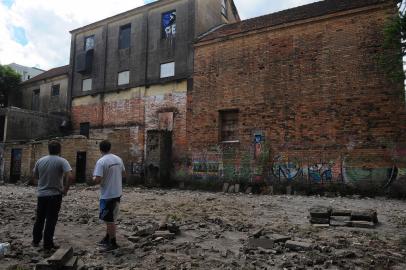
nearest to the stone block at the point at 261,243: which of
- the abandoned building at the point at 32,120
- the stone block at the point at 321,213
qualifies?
the stone block at the point at 321,213

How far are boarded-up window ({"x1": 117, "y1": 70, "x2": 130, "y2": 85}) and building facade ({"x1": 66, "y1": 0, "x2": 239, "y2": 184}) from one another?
65 millimetres

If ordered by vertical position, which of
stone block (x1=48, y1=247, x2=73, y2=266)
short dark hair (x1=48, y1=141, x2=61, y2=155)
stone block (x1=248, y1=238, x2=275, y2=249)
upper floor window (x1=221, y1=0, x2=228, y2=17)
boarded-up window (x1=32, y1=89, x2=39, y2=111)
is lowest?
stone block (x1=248, y1=238, x2=275, y2=249)

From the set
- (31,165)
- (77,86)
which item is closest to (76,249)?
(31,165)

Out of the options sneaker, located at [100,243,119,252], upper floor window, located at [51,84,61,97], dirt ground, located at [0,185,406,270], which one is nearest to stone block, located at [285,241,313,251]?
dirt ground, located at [0,185,406,270]

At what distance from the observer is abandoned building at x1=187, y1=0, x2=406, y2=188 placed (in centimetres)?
1254

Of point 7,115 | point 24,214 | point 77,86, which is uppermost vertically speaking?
point 77,86

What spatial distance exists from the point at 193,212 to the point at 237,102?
799 centimetres

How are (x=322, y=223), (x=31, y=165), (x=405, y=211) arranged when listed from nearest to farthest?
(x=322, y=223), (x=405, y=211), (x=31, y=165)

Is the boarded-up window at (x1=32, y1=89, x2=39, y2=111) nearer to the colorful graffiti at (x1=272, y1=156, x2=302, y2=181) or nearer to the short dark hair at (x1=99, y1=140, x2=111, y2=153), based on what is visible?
the colorful graffiti at (x1=272, y1=156, x2=302, y2=181)

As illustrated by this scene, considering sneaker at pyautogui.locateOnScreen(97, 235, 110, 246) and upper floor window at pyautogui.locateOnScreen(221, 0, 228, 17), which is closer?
sneaker at pyautogui.locateOnScreen(97, 235, 110, 246)

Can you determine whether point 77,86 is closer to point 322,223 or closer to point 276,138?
point 276,138

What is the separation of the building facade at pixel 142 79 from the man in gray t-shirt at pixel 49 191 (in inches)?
453

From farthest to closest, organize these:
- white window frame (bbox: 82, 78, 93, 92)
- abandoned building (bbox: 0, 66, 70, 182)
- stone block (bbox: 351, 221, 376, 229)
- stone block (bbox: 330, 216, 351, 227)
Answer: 1. white window frame (bbox: 82, 78, 93, 92)
2. abandoned building (bbox: 0, 66, 70, 182)
3. stone block (bbox: 330, 216, 351, 227)
4. stone block (bbox: 351, 221, 376, 229)

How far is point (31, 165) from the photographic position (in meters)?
20.0
